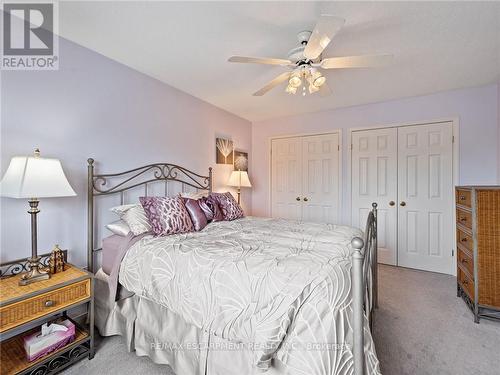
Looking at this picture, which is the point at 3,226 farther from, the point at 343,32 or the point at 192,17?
the point at 343,32

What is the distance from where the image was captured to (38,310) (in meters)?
1.38

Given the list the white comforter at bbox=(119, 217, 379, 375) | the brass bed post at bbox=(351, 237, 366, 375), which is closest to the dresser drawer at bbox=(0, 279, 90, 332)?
the white comforter at bbox=(119, 217, 379, 375)

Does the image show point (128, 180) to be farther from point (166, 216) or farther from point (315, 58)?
point (315, 58)

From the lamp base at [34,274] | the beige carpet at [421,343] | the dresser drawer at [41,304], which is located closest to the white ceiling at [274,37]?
the lamp base at [34,274]

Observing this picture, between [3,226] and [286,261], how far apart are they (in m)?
1.93

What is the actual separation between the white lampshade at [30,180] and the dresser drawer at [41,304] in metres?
0.61

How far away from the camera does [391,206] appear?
344cm

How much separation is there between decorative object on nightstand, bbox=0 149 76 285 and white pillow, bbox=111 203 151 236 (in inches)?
19.5

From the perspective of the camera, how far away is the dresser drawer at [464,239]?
2209 mm

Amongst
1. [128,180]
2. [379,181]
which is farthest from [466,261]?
[128,180]

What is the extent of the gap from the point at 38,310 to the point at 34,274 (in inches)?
9.1

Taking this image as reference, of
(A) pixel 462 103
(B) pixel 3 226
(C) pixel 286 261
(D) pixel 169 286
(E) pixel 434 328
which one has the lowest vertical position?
(E) pixel 434 328

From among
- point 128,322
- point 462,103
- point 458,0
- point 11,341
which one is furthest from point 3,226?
point 462,103

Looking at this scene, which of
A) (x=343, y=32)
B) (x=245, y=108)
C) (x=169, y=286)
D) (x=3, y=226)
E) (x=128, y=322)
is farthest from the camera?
(x=245, y=108)
